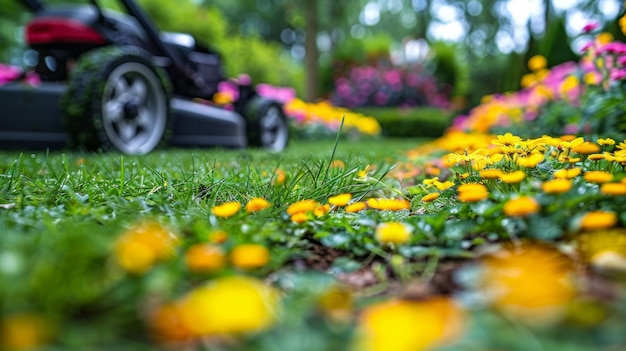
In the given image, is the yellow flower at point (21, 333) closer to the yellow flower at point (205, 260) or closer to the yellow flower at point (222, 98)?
the yellow flower at point (205, 260)

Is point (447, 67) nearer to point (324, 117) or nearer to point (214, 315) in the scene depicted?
point (324, 117)

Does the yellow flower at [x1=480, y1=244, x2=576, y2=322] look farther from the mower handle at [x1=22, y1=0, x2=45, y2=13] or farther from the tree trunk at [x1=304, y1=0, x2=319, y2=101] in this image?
the tree trunk at [x1=304, y1=0, x2=319, y2=101]

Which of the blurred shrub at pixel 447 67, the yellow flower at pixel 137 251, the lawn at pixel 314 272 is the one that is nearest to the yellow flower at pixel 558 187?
the lawn at pixel 314 272

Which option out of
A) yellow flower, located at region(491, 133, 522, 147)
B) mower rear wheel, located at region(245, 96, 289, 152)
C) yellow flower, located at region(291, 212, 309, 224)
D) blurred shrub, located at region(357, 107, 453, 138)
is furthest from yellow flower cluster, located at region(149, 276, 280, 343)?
blurred shrub, located at region(357, 107, 453, 138)

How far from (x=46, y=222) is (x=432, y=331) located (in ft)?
2.98

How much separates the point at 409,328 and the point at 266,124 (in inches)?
176

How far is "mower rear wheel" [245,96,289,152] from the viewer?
4855 mm

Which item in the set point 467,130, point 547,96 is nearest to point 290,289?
point 547,96

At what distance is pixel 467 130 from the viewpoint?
6.00 metres

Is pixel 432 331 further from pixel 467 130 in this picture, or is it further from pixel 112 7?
pixel 112 7

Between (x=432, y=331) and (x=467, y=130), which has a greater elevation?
(x=467, y=130)

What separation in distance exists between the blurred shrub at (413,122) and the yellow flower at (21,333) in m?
9.49

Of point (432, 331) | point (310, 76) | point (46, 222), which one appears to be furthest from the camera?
point (310, 76)

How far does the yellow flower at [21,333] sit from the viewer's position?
0.65 meters
